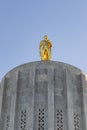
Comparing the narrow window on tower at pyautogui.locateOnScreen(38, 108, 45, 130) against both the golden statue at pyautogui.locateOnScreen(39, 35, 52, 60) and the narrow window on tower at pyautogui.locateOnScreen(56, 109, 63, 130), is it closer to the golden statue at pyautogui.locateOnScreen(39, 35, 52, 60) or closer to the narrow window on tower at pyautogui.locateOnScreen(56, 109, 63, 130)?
the narrow window on tower at pyautogui.locateOnScreen(56, 109, 63, 130)

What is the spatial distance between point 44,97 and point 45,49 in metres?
7.03

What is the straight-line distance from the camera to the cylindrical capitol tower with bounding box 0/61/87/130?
86.8ft

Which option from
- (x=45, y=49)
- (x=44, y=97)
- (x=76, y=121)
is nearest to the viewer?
(x=76, y=121)

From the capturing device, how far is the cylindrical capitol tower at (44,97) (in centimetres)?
2647

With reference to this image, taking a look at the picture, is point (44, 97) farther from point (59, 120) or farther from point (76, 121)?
point (76, 121)

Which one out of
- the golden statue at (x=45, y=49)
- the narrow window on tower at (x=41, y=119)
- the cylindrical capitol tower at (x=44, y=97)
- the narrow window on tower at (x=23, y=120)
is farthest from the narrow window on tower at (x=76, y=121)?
the golden statue at (x=45, y=49)

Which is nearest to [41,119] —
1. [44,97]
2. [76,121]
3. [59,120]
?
[59,120]

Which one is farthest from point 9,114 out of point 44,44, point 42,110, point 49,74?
point 44,44

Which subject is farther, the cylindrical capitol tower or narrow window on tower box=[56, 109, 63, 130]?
the cylindrical capitol tower

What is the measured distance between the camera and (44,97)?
89.5 ft

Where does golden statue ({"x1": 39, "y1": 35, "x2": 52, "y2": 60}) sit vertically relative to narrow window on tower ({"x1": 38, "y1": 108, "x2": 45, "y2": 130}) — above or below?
above

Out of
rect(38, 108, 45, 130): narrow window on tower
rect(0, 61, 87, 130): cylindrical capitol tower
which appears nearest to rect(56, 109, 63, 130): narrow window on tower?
rect(0, 61, 87, 130): cylindrical capitol tower

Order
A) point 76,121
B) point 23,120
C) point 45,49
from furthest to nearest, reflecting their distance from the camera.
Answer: point 45,49 → point 76,121 → point 23,120

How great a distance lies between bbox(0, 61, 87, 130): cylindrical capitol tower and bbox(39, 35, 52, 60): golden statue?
381cm
